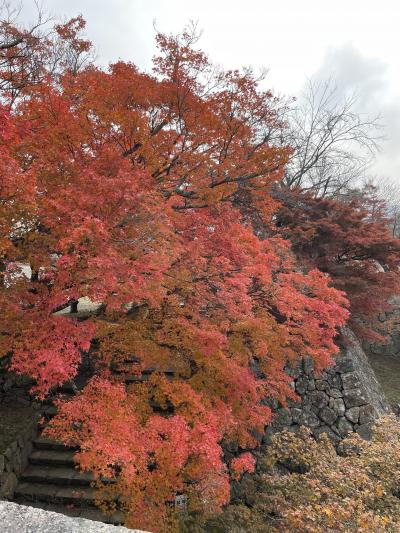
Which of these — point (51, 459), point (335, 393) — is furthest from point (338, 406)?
point (51, 459)

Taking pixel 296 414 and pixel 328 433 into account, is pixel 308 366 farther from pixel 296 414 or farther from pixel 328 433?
pixel 328 433

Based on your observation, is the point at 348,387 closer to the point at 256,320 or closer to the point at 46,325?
the point at 256,320

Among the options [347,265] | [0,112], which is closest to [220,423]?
[0,112]

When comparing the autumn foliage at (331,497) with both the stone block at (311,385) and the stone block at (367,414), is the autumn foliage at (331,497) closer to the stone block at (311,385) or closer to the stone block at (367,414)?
the stone block at (367,414)

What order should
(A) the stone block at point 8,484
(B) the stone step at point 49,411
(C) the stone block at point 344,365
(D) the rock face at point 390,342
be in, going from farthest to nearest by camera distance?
(D) the rock face at point 390,342 < (C) the stone block at point 344,365 < (B) the stone step at point 49,411 < (A) the stone block at point 8,484

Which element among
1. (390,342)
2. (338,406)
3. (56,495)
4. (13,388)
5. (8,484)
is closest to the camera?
(8,484)

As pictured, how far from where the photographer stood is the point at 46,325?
7.86 m

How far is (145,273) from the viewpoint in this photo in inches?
338

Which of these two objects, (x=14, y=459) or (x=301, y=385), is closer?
Answer: (x=14, y=459)

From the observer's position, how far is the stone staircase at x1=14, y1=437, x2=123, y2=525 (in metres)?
9.35

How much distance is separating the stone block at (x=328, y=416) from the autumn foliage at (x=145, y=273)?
12.1 ft

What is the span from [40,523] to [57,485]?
787cm

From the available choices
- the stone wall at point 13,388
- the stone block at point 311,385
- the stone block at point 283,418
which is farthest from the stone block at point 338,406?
the stone wall at point 13,388

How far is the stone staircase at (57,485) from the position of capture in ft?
30.7
